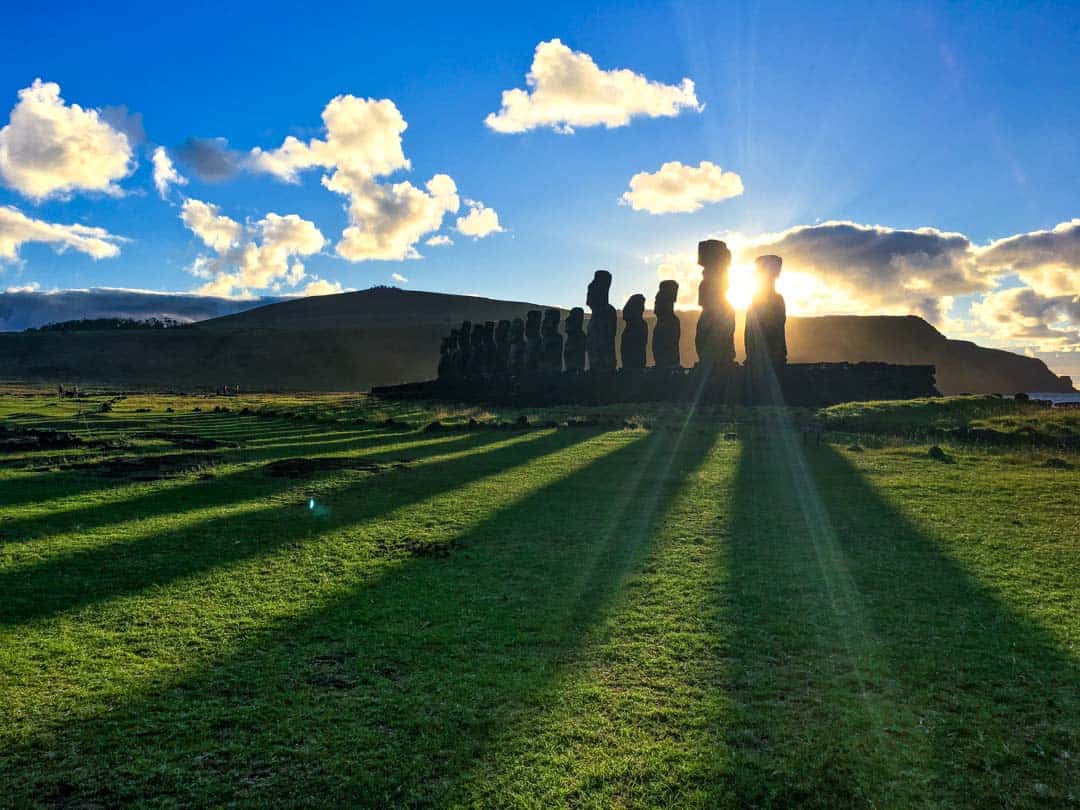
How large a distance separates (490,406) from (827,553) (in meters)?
33.8

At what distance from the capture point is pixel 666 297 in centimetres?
4059

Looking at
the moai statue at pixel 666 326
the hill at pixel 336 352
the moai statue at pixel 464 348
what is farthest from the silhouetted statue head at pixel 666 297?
the hill at pixel 336 352

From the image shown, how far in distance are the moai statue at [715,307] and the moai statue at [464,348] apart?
28.5 metres

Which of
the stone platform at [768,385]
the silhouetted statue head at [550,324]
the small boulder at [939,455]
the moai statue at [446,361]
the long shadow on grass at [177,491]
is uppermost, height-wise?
the silhouetted statue head at [550,324]

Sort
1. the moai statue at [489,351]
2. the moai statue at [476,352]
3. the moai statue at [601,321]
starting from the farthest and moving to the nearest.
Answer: the moai statue at [476,352], the moai statue at [489,351], the moai statue at [601,321]

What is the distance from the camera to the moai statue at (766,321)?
34.3 metres

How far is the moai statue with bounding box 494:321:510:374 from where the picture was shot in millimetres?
55375

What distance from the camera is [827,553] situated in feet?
26.7

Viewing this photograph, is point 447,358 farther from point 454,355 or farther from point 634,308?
point 634,308

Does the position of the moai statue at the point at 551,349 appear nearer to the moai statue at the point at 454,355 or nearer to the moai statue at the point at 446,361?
the moai statue at the point at 454,355

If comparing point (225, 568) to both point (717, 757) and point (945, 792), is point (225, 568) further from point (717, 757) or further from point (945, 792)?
point (945, 792)

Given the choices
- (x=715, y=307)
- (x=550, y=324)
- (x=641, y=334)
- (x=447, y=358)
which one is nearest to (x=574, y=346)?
(x=550, y=324)

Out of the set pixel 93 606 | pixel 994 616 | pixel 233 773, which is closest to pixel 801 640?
pixel 994 616

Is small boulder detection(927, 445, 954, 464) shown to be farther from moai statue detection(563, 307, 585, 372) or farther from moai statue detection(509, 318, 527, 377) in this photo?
moai statue detection(509, 318, 527, 377)
